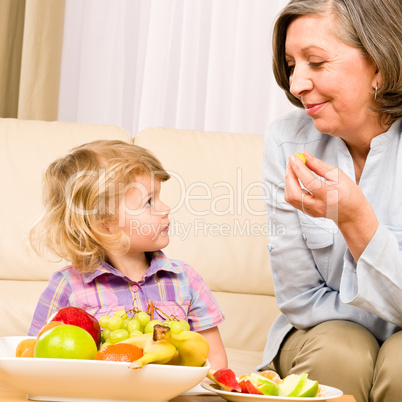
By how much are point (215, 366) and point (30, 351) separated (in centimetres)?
57

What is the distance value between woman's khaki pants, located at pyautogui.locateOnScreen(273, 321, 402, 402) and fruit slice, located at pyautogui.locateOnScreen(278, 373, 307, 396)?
0.33 metres

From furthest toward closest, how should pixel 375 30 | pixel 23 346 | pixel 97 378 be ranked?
pixel 375 30
pixel 23 346
pixel 97 378

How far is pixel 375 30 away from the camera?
Answer: 127 centimetres

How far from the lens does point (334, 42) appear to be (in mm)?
1286

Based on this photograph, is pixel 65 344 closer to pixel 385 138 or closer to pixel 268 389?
pixel 268 389

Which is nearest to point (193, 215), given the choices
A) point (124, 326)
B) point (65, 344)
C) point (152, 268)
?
point (152, 268)

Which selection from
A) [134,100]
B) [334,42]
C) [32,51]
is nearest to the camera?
[334,42]

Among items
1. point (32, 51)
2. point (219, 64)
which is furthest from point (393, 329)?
point (32, 51)

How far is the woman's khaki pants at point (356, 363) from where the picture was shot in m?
1.13

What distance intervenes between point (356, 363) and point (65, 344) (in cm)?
61

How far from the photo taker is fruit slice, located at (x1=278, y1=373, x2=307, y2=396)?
846 mm

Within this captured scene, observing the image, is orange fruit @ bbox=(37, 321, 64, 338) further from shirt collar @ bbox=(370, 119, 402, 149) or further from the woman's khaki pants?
shirt collar @ bbox=(370, 119, 402, 149)

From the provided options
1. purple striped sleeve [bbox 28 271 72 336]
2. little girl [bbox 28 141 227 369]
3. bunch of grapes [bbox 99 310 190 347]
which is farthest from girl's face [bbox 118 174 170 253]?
bunch of grapes [bbox 99 310 190 347]

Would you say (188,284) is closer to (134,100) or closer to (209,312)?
(209,312)
